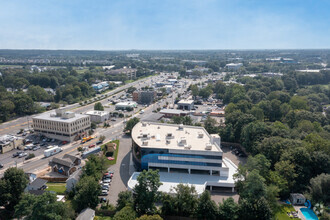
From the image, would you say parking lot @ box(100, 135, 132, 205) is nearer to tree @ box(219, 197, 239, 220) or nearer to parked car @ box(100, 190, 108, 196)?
parked car @ box(100, 190, 108, 196)

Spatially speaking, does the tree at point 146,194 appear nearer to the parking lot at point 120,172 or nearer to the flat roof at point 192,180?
the flat roof at point 192,180

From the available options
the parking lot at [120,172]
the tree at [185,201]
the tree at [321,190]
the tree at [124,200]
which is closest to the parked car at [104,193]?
the parking lot at [120,172]

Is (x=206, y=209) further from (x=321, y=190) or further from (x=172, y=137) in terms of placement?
(x=321, y=190)

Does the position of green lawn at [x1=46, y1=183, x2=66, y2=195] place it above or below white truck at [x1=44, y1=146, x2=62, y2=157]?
below

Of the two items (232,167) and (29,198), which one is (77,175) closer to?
(29,198)

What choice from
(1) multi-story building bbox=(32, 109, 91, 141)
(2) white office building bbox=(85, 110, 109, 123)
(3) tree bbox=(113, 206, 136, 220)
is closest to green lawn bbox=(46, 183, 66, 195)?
(3) tree bbox=(113, 206, 136, 220)

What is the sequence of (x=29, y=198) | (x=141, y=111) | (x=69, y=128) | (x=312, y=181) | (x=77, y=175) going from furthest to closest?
(x=141, y=111), (x=69, y=128), (x=77, y=175), (x=312, y=181), (x=29, y=198)

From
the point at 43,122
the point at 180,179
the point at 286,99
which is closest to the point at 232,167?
the point at 180,179
